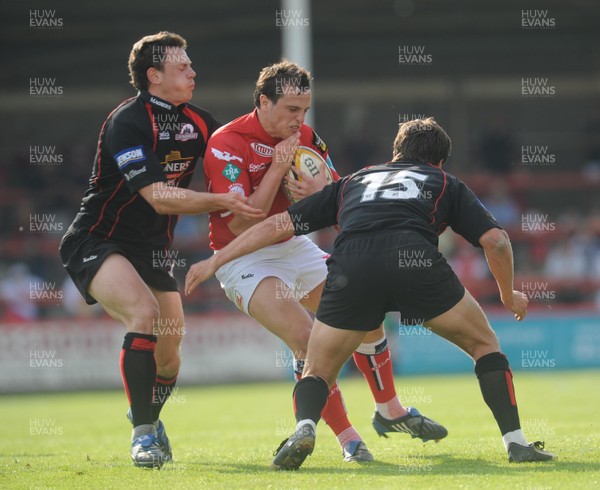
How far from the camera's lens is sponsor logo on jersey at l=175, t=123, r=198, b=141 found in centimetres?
673

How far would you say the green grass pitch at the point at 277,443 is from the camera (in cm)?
528

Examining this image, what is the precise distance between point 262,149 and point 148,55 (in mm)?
1012

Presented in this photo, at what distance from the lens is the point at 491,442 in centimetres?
687

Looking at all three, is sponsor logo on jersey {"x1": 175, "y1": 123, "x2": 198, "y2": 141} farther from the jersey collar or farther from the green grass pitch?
the green grass pitch

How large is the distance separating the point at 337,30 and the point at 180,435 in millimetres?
15688

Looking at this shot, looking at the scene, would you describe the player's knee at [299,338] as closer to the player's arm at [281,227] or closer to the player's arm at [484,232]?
the player's arm at [281,227]

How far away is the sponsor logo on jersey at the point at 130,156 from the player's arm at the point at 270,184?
2.37 ft

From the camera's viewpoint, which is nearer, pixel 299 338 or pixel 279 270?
pixel 299 338

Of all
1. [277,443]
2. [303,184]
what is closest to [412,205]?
[303,184]

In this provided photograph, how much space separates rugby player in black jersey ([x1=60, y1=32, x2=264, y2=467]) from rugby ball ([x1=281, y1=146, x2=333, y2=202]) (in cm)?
42

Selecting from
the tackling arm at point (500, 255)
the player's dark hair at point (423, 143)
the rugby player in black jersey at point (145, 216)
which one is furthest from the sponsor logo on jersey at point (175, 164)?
the tackling arm at point (500, 255)

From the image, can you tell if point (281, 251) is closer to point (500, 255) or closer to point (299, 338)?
point (299, 338)

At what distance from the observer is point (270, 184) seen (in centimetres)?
633

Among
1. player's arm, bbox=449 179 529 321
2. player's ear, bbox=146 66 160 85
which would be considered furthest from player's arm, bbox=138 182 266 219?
player's arm, bbox=449 179 529 321
